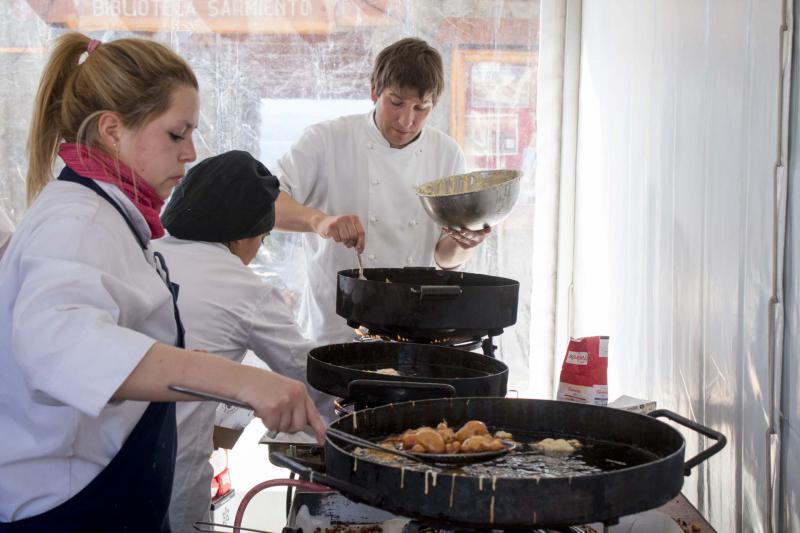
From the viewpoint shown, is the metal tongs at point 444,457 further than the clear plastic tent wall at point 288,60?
No

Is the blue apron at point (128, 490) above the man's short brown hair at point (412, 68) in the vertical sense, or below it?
below

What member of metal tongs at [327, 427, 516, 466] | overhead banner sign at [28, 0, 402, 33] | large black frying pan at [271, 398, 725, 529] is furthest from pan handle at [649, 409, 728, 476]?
overhead banner sign at [28, 0, 402, 33]

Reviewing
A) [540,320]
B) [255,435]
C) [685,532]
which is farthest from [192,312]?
[540,320]

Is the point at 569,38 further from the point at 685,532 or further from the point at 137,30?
the point at 685,532

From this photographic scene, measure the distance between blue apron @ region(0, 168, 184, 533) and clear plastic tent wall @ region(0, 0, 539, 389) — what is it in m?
3.08

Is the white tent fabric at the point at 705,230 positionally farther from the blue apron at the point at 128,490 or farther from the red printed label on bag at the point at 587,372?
the blue apron at the point at 128,490

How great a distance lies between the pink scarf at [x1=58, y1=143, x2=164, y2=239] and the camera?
1.56 m

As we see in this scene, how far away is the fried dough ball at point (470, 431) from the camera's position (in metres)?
1.46

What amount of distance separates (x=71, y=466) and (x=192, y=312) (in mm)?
891

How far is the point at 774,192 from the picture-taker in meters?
1.92

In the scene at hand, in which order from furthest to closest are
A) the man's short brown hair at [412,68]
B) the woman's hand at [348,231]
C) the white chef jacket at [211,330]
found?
the man's short brown hair at [412,68] → the woman's hand at [348,231] → the white chef jacket at [211,330]

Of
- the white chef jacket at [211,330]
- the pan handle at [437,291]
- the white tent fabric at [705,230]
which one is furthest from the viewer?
the white chef jacket at [211,330]

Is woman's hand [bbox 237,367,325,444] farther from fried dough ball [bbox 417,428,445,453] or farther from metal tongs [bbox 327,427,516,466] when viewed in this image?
fried dough ball [bbox 417,428,445,453]

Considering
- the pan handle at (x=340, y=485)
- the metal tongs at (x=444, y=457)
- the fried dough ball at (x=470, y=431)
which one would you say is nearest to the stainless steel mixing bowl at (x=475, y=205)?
the fried dough ball at (x=470, y=431)
